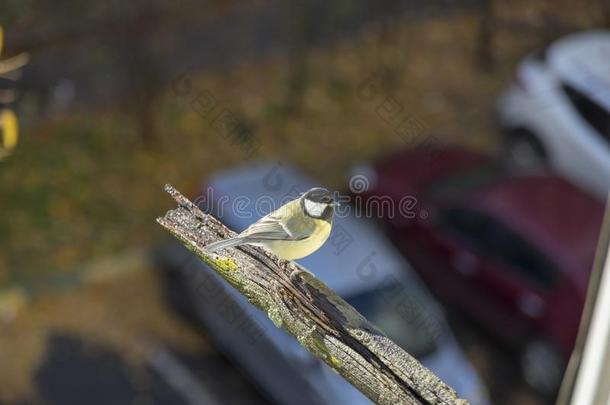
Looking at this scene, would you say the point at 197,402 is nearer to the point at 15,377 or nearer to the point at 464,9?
the point at 15,377

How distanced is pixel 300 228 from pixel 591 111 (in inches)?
337

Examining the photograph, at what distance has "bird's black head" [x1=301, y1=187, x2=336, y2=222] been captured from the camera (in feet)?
9.12

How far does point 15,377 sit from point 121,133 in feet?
11.4

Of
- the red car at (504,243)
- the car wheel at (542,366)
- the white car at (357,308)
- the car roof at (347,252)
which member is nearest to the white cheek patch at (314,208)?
the car roof at (347,252)

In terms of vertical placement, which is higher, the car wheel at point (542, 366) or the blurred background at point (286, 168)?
the blurred background at point (286, 168)

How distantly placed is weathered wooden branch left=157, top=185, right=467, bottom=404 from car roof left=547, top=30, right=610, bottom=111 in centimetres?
847

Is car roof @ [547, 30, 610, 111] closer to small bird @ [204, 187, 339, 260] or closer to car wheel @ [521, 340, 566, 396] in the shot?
car wheel @ [521, 340, 566, 396]

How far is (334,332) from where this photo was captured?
256cm

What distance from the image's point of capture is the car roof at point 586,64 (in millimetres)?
10633

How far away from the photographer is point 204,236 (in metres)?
2.45

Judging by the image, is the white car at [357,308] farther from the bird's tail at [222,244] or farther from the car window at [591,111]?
the bird's tail at [222,244]

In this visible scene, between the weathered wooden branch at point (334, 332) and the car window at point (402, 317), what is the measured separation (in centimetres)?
511

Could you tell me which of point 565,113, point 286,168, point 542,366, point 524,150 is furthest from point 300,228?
point 524,150

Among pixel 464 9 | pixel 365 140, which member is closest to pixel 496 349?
pixel 365 140
